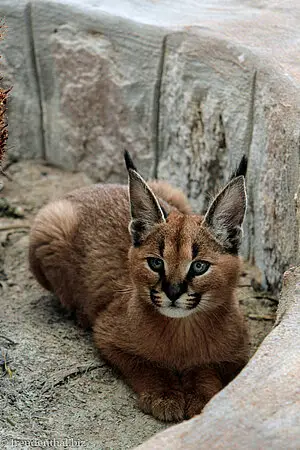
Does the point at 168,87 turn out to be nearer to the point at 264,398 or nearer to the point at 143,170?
the point at 143,170

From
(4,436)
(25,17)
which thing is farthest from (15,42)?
(4,436)

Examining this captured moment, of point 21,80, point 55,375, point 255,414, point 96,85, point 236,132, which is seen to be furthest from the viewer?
point 21,80

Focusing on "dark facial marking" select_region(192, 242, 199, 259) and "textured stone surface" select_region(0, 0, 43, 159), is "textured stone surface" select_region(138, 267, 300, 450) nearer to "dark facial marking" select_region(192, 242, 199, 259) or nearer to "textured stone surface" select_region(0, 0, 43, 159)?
"dark facial marking" select_region(192, 242, 199, 259)

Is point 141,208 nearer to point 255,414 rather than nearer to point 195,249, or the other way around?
point 195,249

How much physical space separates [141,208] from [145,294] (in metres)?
0.42

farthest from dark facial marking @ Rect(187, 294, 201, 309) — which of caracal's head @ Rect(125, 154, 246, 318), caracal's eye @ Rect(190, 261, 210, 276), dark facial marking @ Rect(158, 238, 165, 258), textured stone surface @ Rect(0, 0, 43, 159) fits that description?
textured stone surface @ Rect(0, 0, 43, 159)

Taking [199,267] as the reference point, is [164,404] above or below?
below

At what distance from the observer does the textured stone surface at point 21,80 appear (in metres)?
6.46

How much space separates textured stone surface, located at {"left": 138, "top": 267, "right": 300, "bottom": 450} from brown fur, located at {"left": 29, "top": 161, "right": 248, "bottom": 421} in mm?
868

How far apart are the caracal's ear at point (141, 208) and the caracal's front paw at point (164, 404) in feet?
2.47

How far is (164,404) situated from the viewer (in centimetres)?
432

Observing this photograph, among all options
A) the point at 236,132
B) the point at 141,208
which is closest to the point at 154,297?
the point at 141,208

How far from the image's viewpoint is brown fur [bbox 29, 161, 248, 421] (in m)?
4.27

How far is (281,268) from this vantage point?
516cm
